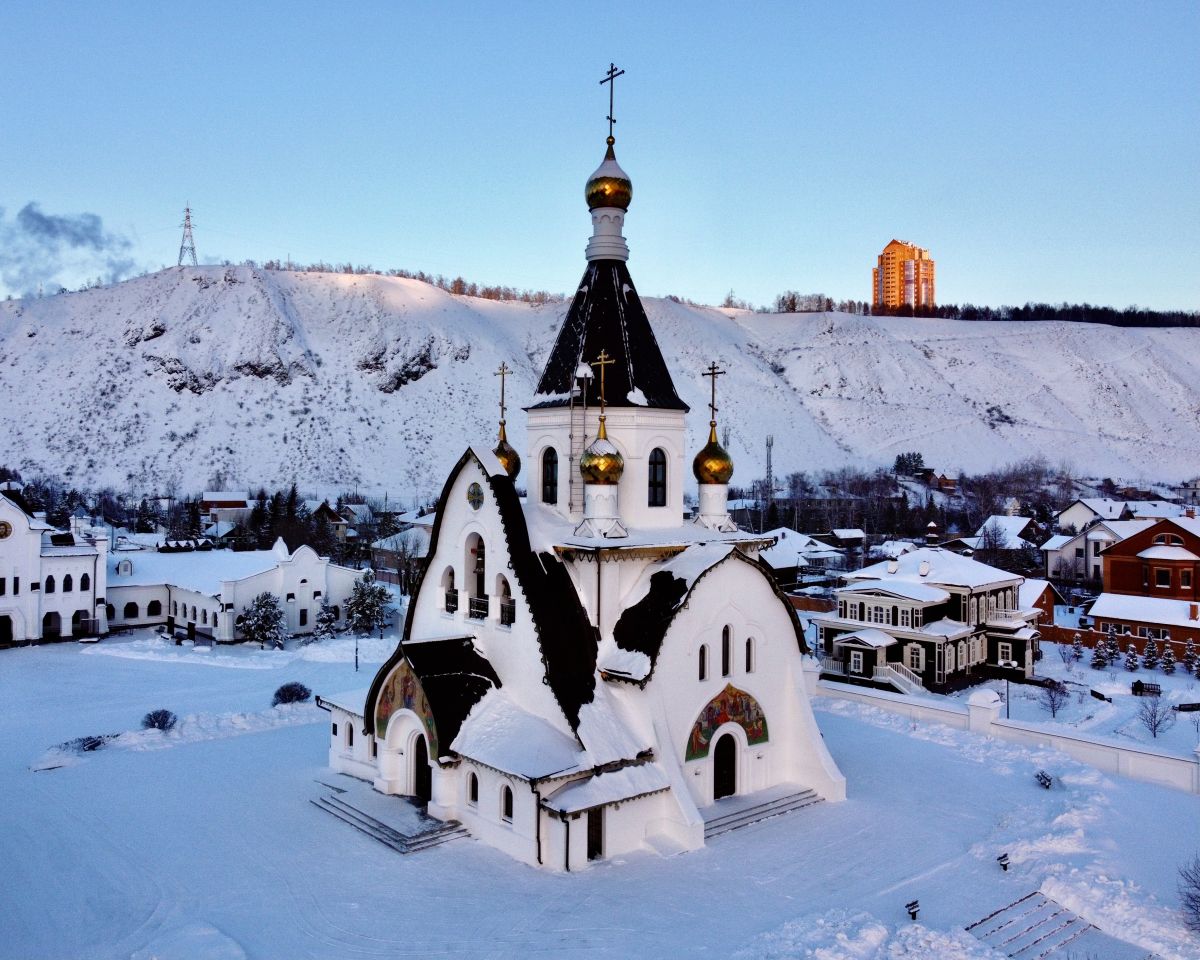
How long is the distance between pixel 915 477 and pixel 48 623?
80.3 metres

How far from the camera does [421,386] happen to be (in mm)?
98750

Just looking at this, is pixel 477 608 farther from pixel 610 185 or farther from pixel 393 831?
pixel 610 185

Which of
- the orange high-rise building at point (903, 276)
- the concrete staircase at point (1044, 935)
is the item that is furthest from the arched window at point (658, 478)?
the orange high-rise building at point (903, 276)

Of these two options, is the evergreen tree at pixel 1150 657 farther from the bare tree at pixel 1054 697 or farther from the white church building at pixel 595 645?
the white church building at pixel 595 645

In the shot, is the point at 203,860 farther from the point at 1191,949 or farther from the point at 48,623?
the point at 48,623

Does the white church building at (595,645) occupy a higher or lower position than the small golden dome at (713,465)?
lower

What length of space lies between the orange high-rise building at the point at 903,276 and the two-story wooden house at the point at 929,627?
161127 millimetres

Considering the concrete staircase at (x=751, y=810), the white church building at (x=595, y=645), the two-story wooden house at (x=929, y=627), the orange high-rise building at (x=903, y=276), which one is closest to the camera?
the white church building at (x=595, y=645)

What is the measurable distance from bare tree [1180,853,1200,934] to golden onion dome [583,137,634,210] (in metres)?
12.9

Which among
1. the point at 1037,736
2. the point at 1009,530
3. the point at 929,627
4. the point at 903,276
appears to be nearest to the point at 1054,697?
the point at 929,627

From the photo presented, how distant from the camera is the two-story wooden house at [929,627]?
27875 millimetres

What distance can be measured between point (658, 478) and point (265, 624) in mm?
20166

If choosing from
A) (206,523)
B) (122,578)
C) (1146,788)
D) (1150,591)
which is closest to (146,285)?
(206,523)

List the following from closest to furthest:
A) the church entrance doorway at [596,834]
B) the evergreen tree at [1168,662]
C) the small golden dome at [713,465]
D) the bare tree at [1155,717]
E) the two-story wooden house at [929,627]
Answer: the church entrance doorway at [596,834]
the small golden dome at [713,465]
the bare tree at [1155,717]
the two-story wooden house at [929,627]
the evergreen tree at [1168,662]
